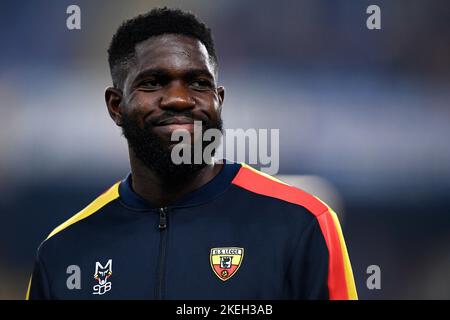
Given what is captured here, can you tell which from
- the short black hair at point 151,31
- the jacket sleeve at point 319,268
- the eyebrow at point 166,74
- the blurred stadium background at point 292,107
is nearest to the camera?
the jacket sleeve at point 319,268

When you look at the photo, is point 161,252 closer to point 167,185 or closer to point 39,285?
point 167,185

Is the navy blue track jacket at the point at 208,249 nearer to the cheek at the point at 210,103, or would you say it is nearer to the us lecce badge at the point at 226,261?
the us lecce badge at the point at 226,261

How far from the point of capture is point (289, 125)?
14.0ft

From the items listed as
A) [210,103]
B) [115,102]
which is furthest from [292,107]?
[210,103]

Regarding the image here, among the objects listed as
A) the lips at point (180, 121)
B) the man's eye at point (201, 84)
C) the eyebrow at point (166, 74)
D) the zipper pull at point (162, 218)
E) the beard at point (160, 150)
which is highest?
the eyebrow at point (166, 74)

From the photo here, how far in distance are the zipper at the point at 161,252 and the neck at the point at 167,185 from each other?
6cm

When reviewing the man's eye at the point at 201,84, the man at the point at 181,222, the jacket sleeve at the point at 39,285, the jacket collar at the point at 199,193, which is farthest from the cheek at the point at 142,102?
the jacket sleeve at the point at 39,285

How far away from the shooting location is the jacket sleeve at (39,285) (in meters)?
1.92

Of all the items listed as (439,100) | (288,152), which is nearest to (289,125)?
(288,152)

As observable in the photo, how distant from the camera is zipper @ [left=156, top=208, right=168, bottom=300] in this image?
1.79m

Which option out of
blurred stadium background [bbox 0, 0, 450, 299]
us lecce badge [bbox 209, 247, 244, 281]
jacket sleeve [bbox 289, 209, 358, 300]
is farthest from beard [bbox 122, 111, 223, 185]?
blurred stadium background [bbox 0, 0, 450, 299]

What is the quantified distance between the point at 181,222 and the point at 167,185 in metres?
0.13
